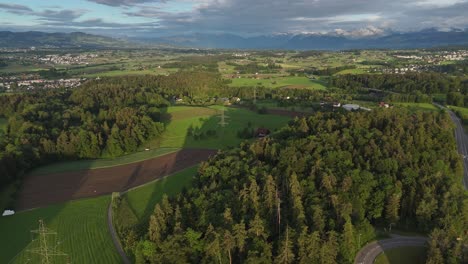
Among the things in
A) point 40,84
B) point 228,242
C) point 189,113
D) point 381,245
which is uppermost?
point 40,84

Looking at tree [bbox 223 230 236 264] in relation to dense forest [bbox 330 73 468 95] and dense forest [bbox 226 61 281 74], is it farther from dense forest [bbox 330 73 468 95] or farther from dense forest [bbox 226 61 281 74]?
dense forest [bbox 226 61 281 74]

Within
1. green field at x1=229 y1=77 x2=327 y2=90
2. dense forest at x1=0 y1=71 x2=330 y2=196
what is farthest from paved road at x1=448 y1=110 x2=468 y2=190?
green field at x1=229 y1=77 x2=327 y2=90

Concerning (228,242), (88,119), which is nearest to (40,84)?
→ (88,119)

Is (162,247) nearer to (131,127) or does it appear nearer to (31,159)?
(31,159)

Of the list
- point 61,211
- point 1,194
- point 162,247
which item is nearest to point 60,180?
point 1,194

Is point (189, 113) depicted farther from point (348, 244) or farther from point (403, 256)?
point (403, 256)

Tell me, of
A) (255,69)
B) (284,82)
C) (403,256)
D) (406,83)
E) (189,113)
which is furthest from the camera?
(255,69)

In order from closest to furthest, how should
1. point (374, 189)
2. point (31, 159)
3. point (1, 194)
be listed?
1. point (374, 189)
2. point (1, 194)
3. point (31, 159)

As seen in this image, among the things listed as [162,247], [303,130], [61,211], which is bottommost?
[61,211]
